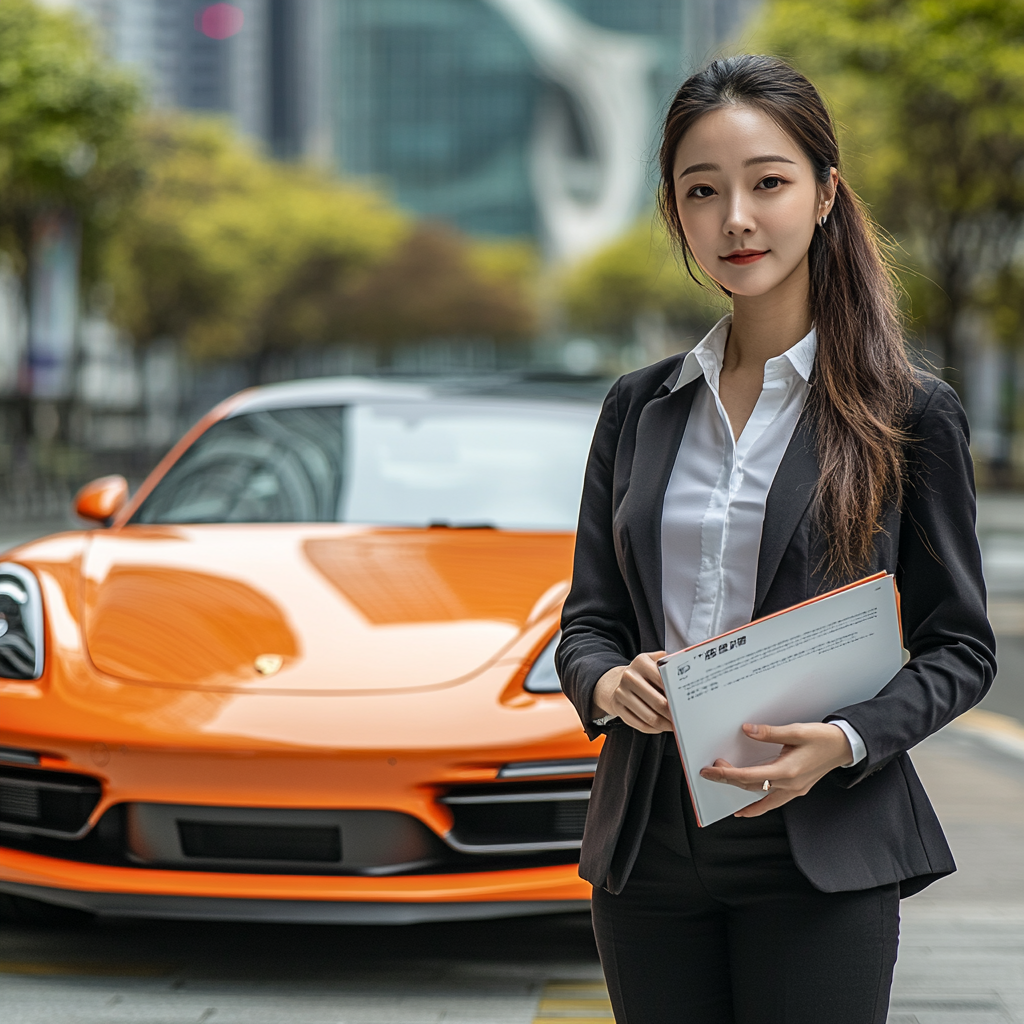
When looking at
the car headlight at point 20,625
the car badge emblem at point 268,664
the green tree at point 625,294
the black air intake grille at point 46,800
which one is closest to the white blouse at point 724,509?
the car badge emblem at point 268,664

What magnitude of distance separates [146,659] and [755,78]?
7.33 ft

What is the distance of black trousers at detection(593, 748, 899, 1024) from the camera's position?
1638 millimetres

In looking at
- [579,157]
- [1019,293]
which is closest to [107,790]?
[1019,293]

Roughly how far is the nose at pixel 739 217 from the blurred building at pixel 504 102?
382ft

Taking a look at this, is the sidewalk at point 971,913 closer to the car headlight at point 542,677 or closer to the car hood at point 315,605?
the car headlight at point 542,677

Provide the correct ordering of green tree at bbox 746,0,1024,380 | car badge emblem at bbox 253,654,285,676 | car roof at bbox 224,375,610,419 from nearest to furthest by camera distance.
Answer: car badge emblem at bbox 253,654,285,676 < car roof at bbox 224,375,610,419 < green tree at bbox 746,0,1024,380

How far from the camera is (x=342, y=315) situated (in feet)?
181

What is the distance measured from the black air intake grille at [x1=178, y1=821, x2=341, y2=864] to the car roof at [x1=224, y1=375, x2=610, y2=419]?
2.00m

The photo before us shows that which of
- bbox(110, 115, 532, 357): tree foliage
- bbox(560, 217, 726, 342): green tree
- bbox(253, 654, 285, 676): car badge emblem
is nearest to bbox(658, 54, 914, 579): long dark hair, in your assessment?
bbox(253, 654, 285, 676): car badge emblem

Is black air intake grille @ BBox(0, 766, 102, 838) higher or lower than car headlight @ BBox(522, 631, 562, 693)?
lower

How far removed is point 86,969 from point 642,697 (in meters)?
2.30

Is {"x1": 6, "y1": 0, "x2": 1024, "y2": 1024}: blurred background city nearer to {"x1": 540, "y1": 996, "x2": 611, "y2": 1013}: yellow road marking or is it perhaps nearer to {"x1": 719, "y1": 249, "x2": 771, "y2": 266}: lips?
{"x1": 540, "y1": 996, "x2": 611, "y2": 1013}: yellow road marking

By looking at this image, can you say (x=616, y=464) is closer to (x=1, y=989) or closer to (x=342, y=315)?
(x=1, y=989)

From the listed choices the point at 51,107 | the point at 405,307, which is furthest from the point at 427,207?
the point at 51,107
